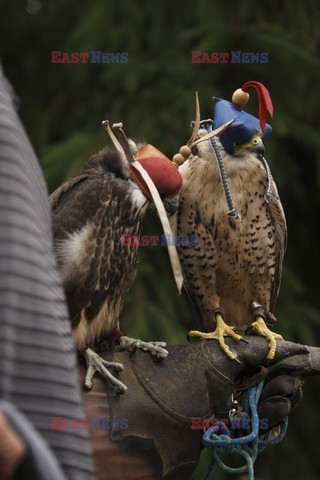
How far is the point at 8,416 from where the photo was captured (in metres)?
0.65

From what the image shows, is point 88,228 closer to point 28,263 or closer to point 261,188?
point 261,188

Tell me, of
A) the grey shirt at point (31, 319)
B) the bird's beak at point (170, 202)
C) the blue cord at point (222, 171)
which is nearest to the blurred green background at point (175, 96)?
the blue cord at point (222, 171)

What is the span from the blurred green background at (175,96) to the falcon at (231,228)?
0.87m

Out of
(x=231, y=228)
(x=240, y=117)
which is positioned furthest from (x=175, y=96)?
(x=240, y=117)

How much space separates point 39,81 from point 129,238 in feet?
8.14

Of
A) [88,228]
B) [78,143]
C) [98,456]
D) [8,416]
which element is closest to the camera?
[8,416]

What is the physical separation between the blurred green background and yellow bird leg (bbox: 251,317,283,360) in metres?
1.05

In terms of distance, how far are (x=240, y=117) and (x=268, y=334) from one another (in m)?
0.50

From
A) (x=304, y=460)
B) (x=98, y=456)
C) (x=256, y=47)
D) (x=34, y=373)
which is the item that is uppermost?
(x=256, y=47)

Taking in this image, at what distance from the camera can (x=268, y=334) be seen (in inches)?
70.4

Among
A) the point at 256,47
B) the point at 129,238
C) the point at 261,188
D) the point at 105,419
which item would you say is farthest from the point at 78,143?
the point at 105,419

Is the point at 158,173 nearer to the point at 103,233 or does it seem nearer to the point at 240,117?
the point at 103,233

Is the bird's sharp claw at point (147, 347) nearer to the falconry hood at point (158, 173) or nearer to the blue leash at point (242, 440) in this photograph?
the blue leash at point (242, 440)

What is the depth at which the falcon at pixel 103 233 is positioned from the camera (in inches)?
59.8
